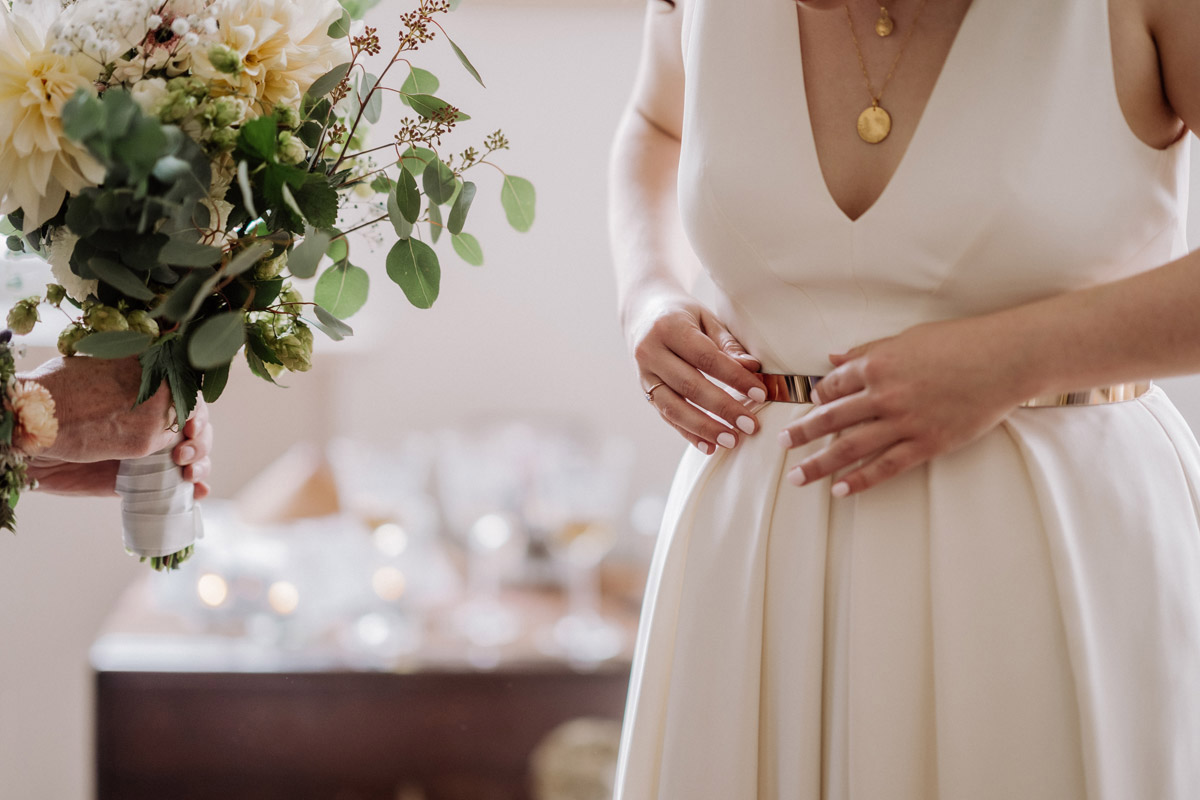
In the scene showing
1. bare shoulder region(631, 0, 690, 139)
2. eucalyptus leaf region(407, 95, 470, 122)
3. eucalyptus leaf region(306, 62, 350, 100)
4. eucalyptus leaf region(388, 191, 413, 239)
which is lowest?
eucalyptus leaf region(388, 191, 413, 239)

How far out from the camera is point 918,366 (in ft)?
2.11

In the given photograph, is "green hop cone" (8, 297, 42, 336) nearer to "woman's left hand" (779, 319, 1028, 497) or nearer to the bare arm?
the bare arm

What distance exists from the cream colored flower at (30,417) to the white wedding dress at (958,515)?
1.63 ft

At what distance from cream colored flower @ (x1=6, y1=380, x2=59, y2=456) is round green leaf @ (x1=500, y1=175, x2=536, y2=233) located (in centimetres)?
40

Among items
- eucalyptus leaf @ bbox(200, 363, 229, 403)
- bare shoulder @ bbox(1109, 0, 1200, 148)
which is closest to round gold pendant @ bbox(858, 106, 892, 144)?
bare shoulder @ bbox(1109, 0, 1200, 148)

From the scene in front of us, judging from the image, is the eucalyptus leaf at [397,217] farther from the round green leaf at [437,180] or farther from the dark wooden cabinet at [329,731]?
the dark wooden cabinet at [329,731]

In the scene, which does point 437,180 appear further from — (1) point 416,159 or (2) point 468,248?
(2) point 468,248

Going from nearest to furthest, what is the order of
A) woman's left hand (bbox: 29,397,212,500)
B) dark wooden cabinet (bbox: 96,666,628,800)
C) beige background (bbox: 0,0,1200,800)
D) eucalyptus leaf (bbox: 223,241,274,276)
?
eucalyptus leaf (bbox: 223,241,274,276) < woman's left hand (bbox: 29,397,212,500) < dark wooden cabinet (bbox: 96,666,628,800) < beige background (bbox: 0,0,1200,800)

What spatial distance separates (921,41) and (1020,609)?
1.44ft

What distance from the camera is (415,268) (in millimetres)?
759

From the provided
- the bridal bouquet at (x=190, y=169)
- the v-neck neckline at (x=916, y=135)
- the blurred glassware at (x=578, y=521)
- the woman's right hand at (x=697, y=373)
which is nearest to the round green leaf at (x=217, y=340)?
the bridal bouquet at (x=190, y=169)

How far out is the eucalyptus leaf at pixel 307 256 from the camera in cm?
58

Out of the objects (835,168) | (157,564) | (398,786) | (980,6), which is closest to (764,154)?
(835,168)

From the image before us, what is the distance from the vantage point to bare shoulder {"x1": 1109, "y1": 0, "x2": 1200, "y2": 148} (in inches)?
24.2
